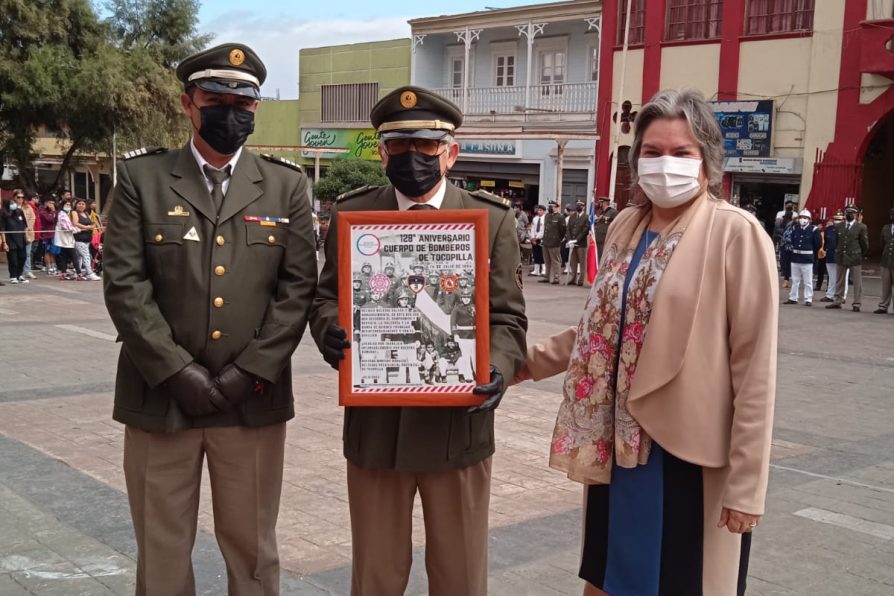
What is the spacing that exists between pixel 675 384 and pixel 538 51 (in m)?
28.3

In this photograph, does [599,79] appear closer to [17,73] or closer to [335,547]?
[17,73]

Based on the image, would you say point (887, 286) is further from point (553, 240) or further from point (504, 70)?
point (504, 70)

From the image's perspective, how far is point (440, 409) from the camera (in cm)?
308

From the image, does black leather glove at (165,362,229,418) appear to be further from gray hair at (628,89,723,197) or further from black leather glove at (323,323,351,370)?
gray hair at (628,89,723,197)

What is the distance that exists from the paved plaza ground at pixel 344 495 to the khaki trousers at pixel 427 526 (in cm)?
99

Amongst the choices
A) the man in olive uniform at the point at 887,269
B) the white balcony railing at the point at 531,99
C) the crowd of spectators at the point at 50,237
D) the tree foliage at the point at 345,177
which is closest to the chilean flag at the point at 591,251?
the man in olive uniform at the point at 887,269

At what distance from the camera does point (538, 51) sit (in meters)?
29.7

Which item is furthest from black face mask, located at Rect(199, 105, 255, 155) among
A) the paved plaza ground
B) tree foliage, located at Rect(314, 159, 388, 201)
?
tree foliage, located at Rect(314, 159, 388, 201)

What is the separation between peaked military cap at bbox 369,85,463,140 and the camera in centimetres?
304

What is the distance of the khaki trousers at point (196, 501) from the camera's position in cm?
315

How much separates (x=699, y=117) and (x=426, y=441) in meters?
1.39

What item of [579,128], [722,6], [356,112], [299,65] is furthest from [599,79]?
[299,65]

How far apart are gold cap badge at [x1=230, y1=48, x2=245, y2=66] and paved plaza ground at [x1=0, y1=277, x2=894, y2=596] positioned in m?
2.00

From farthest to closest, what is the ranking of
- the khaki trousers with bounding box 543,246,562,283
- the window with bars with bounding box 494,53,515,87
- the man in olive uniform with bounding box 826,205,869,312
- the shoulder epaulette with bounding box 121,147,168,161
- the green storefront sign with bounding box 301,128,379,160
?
the green storefront sign with bounding box 301,128,379,160 → the window with bars with bounding box 494,53,515,87 → the khaki trousers with bounding box 543,246,562,283 → the man in olive uniform with bounding box 826,205,869,312 → the shoulder epaulette with bounding box 121,147,168,161
